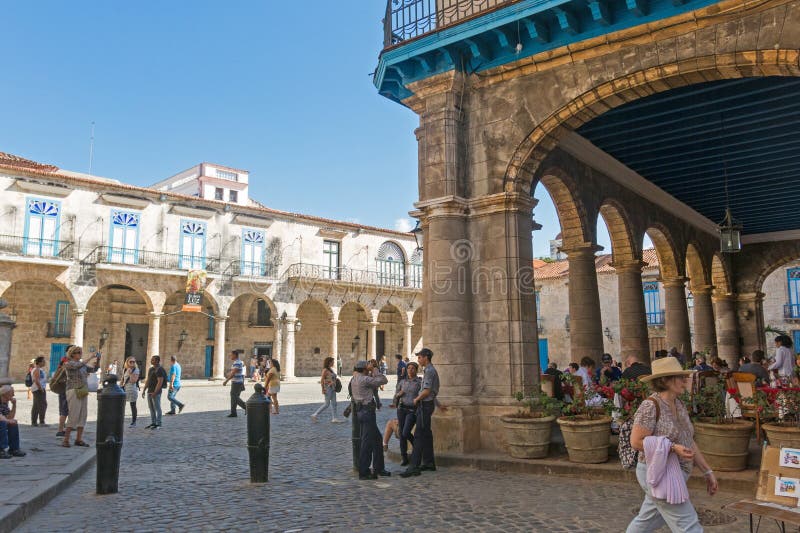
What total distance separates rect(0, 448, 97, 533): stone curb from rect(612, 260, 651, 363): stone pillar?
32.2 feet

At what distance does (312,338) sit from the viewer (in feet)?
113

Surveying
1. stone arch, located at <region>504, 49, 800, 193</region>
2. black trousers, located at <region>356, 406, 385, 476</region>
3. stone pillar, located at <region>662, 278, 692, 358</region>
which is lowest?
black trousers, located at <region>356, 406, 385, 476</region>

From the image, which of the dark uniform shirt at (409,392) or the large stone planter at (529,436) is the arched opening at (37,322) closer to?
the dark uniform shirt at (409,392)

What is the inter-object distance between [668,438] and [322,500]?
355 cm

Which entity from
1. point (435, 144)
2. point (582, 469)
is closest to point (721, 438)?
point (582, 469)

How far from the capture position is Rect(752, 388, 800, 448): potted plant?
5855 mm

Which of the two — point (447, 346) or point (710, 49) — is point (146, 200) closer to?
point (447, 346)

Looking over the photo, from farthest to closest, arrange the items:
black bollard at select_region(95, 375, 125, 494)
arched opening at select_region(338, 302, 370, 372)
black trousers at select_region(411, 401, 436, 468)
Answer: arched opening at select_region(338, 302, 370, 372)
black trousers at select_region(411, 401, 436, 468)
black bollard at select_region(95, 375, 125, 494)

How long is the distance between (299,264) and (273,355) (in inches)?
199

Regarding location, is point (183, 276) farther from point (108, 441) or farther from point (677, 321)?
point (108, 441)

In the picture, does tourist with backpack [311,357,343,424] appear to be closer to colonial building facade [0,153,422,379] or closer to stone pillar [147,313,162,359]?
stone pillar [147,313,162,359]

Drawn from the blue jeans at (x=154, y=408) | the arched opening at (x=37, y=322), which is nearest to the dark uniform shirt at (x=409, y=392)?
the blue jeans at (x=154, y=408)

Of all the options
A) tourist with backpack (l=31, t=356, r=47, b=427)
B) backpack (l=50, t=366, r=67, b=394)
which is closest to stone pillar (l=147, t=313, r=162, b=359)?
tourist with backpack (l=31, t=356, r=47, b=427)

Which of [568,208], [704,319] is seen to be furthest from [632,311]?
[704,319]
